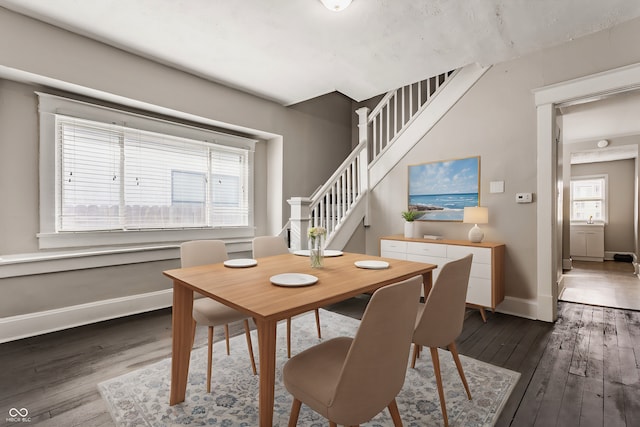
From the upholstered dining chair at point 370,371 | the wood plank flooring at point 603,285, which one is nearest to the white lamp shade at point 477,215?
the wood plank flooring at point 603,285

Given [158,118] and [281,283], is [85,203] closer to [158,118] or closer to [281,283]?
[158,118]

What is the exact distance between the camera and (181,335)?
180cm

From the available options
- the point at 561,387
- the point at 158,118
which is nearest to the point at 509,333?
the point at 561,387

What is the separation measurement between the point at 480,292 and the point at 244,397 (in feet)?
8.48

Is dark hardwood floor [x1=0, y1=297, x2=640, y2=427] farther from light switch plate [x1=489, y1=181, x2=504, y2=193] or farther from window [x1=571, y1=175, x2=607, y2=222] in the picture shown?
window [x1=571, y1=175, x2=607, y2=222]

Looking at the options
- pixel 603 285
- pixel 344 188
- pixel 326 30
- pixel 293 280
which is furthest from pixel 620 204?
pixel 293 280

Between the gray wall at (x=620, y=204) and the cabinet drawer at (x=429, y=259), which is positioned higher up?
the gray wall at (x=620, y=204)

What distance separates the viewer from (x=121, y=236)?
332 centimetres

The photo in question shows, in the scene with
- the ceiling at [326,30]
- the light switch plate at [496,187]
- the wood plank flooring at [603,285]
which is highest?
the ceiling at [326,30]

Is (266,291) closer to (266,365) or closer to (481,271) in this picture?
(266,365)

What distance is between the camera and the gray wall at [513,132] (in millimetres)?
2959

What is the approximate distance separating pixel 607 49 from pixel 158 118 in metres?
4.55

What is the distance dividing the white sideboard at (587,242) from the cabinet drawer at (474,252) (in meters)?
5.63

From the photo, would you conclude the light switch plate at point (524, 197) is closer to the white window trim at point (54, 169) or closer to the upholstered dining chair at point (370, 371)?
the upholstered dining chair at point (370, 371)
